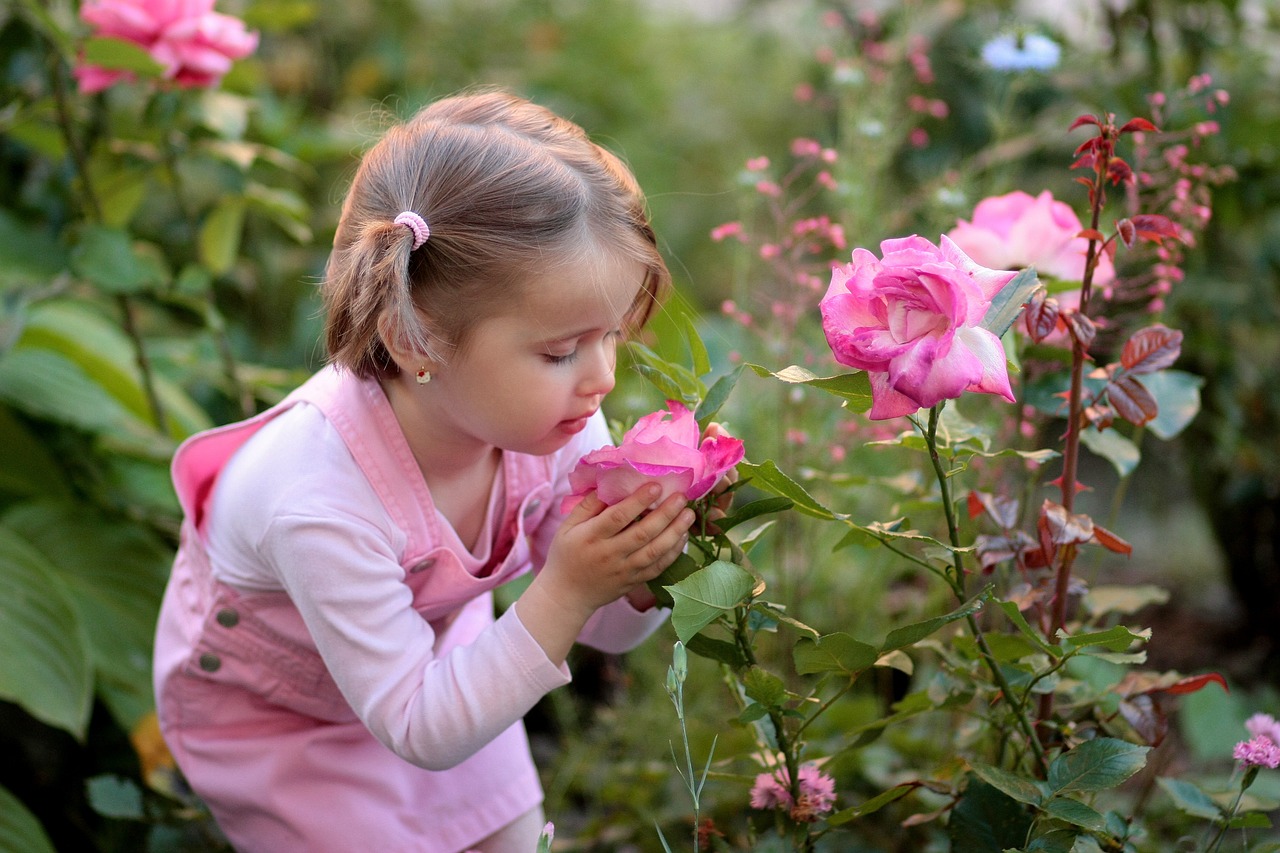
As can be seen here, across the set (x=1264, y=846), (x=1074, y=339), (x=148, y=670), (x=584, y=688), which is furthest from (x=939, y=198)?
(x=148, y=670)

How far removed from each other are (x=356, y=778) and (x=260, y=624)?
19cm

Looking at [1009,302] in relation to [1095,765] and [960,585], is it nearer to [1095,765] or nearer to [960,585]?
[960,585]

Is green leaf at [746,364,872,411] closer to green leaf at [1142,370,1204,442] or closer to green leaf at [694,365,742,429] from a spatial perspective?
green leaf at [694,365,742,429]

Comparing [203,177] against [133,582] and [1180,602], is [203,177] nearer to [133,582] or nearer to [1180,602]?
[133,582]

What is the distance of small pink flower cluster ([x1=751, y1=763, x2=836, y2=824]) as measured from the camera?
0.94 metres

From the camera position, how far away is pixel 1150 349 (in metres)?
0.95

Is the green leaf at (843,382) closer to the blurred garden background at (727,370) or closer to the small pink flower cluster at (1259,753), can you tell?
the blurred garden background at (727,370)

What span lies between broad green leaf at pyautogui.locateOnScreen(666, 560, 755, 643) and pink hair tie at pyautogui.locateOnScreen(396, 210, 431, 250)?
1.25 ft

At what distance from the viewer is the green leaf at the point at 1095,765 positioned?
85 cm

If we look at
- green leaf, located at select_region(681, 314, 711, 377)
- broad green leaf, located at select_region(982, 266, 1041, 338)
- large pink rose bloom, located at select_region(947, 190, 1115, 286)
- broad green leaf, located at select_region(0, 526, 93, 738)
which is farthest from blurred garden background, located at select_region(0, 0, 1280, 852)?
broad green leaf, located at select_region(982, 266, 1041, 338)

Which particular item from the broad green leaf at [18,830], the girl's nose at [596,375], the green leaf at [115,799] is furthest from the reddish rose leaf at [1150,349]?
the broad green leaf at [18,830]

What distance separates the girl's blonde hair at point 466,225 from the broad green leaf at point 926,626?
401 millimetres

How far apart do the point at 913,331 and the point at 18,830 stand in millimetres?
1149

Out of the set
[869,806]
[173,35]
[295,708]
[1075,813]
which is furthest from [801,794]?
[173,35]
